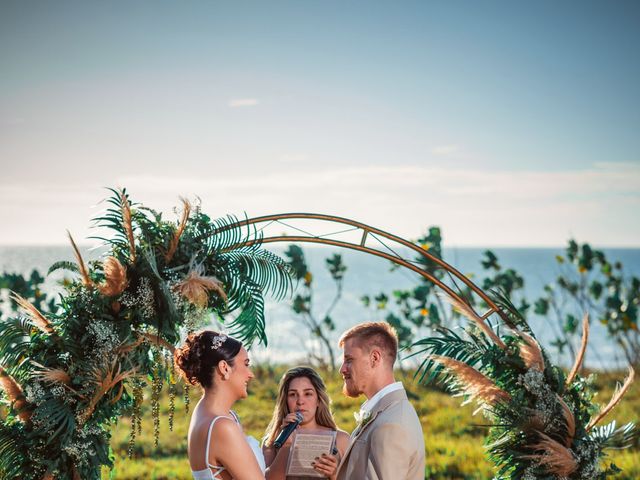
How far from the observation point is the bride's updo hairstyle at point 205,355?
439 centimetres

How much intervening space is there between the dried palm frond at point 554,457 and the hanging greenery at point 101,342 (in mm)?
2394

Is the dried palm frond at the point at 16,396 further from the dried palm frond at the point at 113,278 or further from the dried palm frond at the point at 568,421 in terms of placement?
the dried palm frond at the point at 568,421

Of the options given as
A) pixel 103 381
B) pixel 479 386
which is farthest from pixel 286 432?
pixel 479 386

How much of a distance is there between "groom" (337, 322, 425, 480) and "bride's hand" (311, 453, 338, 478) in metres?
0.29

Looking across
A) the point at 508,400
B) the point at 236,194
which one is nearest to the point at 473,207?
the point at 236,194

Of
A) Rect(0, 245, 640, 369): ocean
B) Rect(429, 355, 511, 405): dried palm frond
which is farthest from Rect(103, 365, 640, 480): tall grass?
Rect(429, 355, 511, 405): dried palm frond

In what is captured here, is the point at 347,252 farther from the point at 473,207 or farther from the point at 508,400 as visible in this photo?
the point at 508,400

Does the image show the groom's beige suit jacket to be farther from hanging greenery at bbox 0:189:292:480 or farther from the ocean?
the ocean

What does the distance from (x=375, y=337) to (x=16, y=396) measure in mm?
2587

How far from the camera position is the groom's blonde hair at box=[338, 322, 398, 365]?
4.45 m

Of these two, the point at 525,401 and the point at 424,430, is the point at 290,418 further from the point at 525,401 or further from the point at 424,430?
the point at 424,430

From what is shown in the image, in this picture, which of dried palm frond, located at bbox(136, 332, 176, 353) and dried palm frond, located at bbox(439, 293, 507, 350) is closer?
dried palm frond, located at bbox(136, 332, 176, 353)

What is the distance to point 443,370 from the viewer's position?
5699 millimetres

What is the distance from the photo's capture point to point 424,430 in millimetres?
10953
